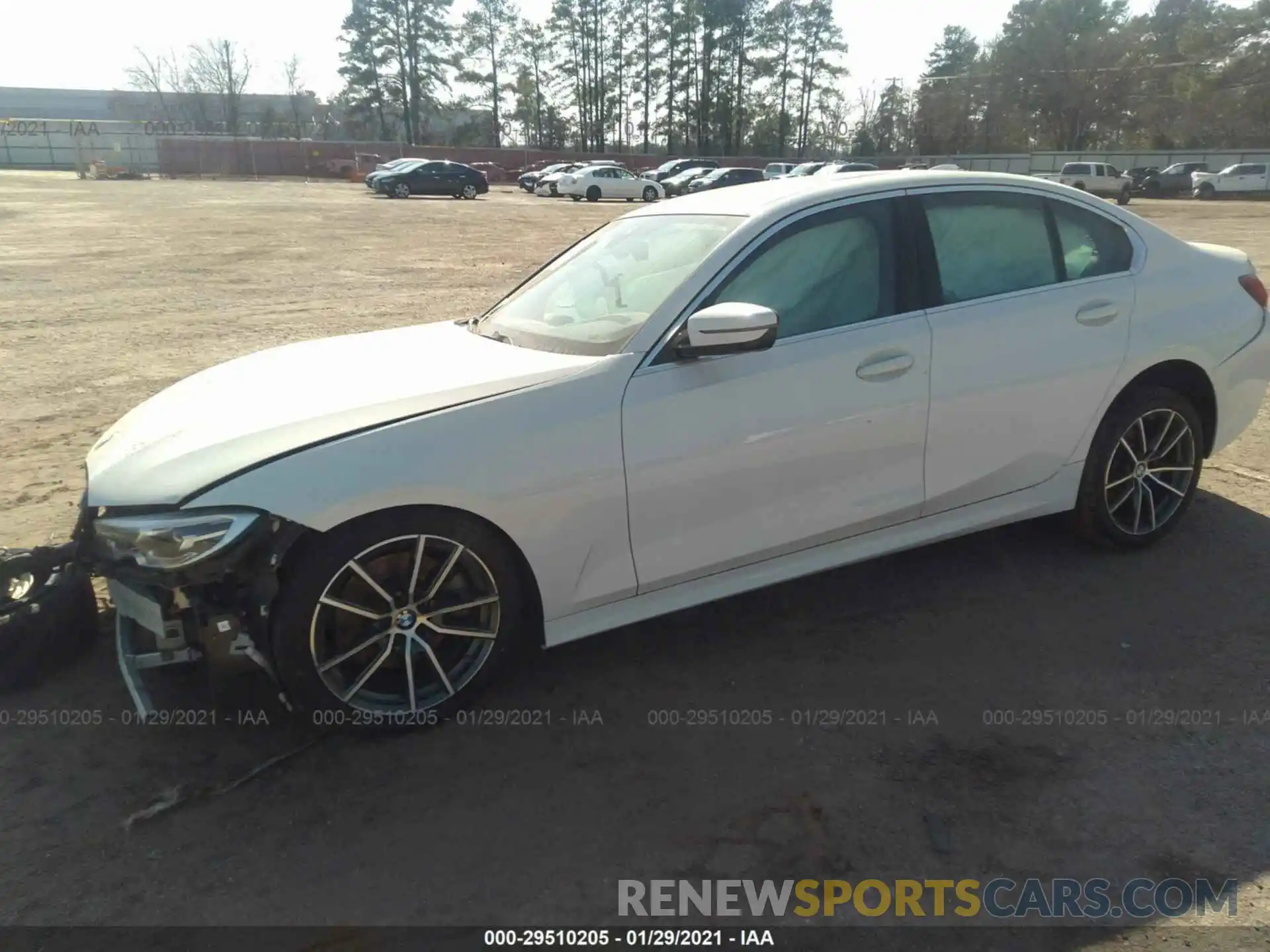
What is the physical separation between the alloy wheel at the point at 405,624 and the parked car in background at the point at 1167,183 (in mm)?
52293

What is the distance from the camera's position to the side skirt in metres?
3.25

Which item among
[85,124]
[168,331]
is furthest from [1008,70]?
[168,331]

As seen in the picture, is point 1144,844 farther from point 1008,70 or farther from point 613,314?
point 1008,70

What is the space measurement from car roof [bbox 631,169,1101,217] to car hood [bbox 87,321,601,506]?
1.00 m

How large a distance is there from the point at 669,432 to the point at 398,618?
1.08 meters

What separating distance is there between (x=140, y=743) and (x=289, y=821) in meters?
0.75

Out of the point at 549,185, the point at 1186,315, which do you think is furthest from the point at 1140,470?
the point at 549,185

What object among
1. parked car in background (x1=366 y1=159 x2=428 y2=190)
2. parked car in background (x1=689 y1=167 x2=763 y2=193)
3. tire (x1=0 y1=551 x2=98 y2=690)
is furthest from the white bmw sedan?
parked car in background (x1=366 y1=159 x2=428 y2=190)

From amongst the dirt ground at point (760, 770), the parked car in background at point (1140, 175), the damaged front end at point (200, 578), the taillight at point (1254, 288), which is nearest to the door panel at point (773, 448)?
the dirt ground at point (760, 770)

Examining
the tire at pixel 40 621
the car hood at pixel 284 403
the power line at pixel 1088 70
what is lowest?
the tire at pixel 40 621

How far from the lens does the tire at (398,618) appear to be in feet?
9.27

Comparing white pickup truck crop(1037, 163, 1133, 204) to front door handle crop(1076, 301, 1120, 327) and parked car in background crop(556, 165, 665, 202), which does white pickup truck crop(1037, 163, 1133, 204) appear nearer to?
Result: parked car in background crop(556, 165, 665, 202)

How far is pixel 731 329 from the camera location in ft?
10.2

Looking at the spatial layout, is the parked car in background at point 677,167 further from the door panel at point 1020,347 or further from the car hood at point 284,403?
the car hood at point 284,403
